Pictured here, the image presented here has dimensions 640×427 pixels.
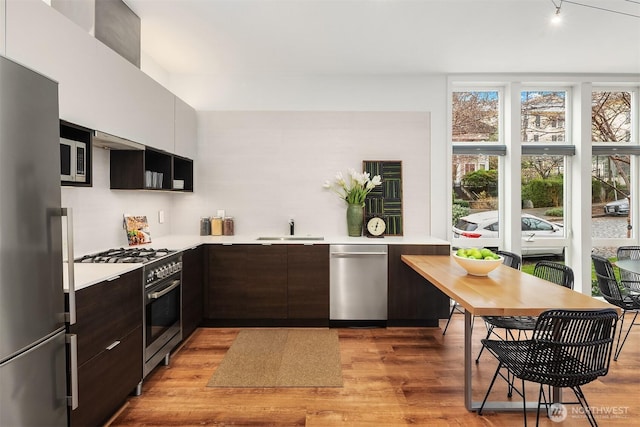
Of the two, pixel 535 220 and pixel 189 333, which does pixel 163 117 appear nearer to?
pixel 189 333

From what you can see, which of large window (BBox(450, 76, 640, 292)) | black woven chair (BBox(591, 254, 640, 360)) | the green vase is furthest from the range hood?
black woven chair (BBox(591, 254, 640, 360))

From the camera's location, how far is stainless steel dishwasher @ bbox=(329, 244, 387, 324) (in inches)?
154

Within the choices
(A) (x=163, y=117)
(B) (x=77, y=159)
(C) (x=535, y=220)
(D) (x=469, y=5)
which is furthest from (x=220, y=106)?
(C) (x=535, y=220)

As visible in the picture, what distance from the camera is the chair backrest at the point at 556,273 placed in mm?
2795

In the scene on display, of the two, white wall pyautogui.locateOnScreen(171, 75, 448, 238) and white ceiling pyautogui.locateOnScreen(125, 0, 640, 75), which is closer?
white ceiling pyautogui.locateOnScreen(125, 0, 640, 75)

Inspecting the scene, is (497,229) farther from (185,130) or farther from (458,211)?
(185,130)

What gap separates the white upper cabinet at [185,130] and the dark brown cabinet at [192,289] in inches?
43.8

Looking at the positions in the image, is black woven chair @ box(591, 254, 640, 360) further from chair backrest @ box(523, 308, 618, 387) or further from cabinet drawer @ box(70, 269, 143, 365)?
cabinet drawer @ box(70, 269, 143, 365)

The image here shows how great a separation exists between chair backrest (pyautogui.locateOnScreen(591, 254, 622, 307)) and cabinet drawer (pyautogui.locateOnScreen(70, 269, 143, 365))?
13.1 feet

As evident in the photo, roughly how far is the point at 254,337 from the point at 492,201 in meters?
3.40

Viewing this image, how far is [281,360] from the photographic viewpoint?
3.15 m
